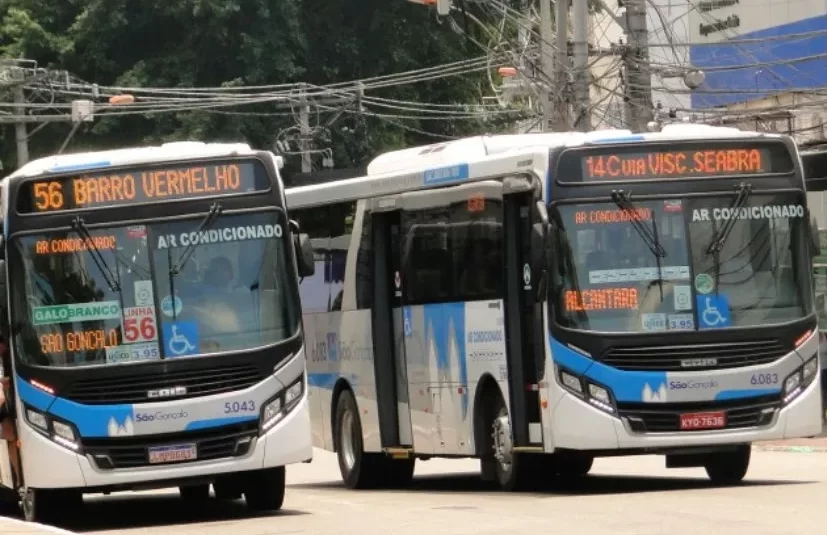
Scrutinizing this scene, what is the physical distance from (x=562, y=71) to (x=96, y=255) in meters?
13.2

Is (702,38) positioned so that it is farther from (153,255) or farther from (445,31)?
(153,255)

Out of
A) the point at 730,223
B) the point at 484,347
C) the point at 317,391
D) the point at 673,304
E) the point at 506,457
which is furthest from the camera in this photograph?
the point at 317,391

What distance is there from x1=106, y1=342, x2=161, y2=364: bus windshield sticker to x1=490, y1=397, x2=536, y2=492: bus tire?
139 inches

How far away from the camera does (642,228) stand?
54.2 feet

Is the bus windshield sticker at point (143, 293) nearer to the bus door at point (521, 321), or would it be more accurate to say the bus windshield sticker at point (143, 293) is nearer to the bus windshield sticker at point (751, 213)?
the bus door at point (521, 321)

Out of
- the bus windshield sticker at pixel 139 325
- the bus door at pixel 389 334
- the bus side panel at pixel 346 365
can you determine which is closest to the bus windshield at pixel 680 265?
the bus door at pixel 389 334

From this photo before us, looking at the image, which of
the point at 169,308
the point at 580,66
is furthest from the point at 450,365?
the point at 580,66

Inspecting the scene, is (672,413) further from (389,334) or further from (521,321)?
(389,334)

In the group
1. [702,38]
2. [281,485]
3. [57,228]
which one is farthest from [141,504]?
[702,38]

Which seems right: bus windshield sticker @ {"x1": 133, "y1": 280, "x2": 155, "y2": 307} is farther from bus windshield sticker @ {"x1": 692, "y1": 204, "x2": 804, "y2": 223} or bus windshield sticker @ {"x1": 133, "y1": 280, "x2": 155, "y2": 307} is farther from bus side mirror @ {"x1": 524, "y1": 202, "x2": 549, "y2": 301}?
bus windshield sticker @ {"x1": 692, "y1": 204, "x2": 804, "y2": 223}

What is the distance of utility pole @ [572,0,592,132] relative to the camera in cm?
2698

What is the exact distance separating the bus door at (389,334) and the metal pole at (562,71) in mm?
8323

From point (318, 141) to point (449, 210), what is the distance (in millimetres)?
31171

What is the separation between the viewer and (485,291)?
17656 mm
